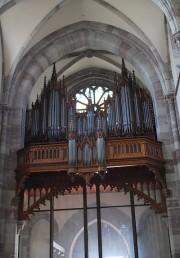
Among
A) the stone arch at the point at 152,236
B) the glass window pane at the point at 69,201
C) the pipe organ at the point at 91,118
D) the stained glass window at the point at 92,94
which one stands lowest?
the stone arch at the point at 152,236

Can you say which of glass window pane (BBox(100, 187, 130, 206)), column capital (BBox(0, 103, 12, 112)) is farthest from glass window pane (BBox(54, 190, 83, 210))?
column capital (BBox(0, 103, 12, 112))

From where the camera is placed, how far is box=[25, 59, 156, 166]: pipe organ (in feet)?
39.9


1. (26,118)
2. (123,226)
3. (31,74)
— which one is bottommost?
(123,226)

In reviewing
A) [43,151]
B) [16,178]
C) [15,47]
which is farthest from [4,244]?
[15,47]

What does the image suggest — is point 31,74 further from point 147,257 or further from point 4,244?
point 147,257

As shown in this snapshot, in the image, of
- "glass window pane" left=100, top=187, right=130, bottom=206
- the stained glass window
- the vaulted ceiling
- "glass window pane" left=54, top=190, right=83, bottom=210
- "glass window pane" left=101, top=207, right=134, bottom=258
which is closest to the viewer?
"glass window pane" left=101, top=207, right=134, bottom=258

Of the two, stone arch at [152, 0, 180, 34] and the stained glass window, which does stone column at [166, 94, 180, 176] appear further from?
the stained glass window

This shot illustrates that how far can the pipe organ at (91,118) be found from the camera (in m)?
12.2

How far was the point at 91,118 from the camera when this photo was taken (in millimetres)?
12914

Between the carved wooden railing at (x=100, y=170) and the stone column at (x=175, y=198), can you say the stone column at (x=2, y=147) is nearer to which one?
the carved wooden railing at (x=100, y=170)

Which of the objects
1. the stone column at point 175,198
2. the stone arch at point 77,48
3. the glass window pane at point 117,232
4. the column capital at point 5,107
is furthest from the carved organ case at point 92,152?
the column capital at point 5,107

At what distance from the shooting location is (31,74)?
45.1 ft

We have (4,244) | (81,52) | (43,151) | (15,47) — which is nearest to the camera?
(4,244)

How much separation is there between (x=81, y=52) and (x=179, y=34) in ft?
24.2
